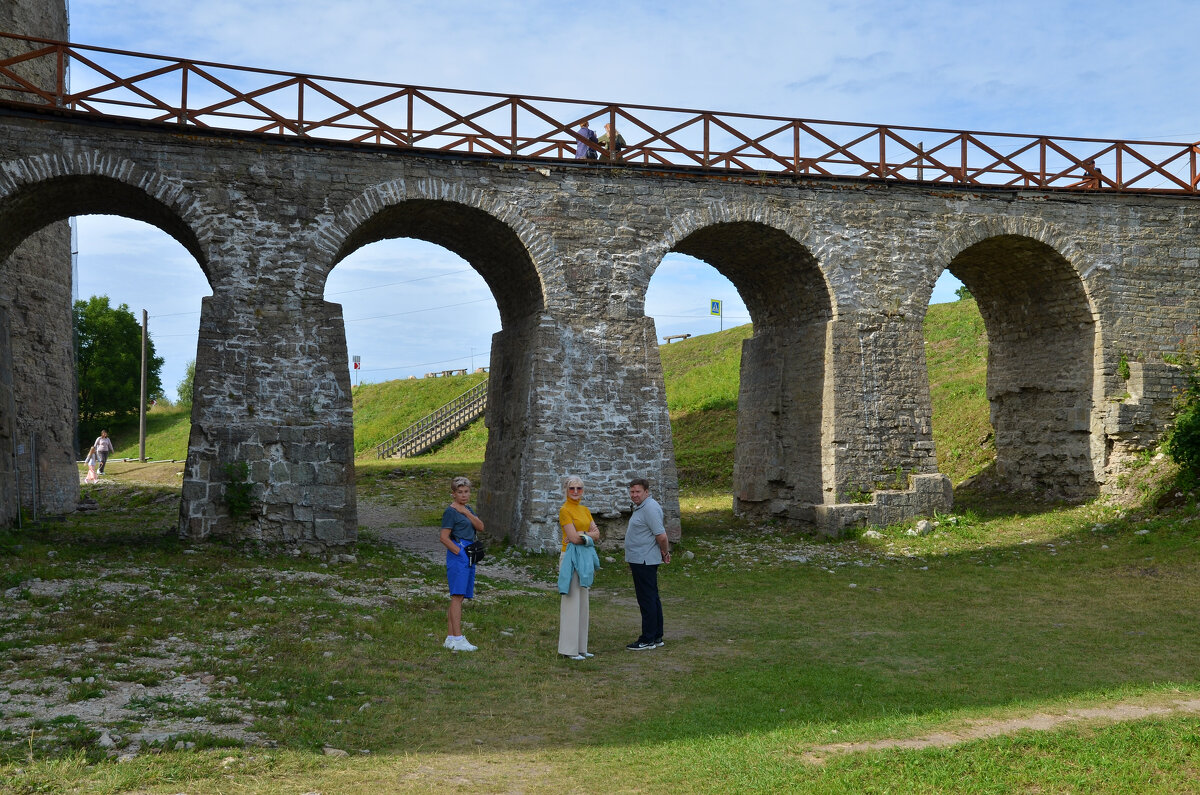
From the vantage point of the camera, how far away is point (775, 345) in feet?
53.7

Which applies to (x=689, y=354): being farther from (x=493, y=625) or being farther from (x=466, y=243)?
(x=493, y=625)

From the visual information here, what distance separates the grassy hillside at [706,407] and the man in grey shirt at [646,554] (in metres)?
13.0

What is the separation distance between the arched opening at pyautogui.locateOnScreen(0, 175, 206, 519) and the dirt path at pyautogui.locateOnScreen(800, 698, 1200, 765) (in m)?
10.8

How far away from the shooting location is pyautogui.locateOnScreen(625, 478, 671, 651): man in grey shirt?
7.98 m

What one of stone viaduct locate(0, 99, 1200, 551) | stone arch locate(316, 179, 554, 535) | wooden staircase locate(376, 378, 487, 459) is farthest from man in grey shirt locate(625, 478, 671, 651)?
wooden staircase locate(376, 378, 487, 459)

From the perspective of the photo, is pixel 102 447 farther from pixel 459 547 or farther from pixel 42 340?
pixel 459 547

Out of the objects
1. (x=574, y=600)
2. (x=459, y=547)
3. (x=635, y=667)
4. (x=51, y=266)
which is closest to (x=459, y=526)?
(x=459, y=547)

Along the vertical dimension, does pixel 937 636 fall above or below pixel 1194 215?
below

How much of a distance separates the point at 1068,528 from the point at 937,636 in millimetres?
7048

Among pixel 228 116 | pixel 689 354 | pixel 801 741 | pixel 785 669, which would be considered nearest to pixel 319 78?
pixel 228 116

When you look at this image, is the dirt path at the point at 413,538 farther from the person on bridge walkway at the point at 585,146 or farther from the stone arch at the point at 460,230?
the person on bridge walkway at the point at 585,146

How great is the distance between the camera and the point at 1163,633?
867 cm

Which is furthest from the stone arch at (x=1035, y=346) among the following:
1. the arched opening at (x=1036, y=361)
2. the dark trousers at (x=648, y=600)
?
the dark trousers at (x=648, y=600)

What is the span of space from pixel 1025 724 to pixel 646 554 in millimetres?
3136
